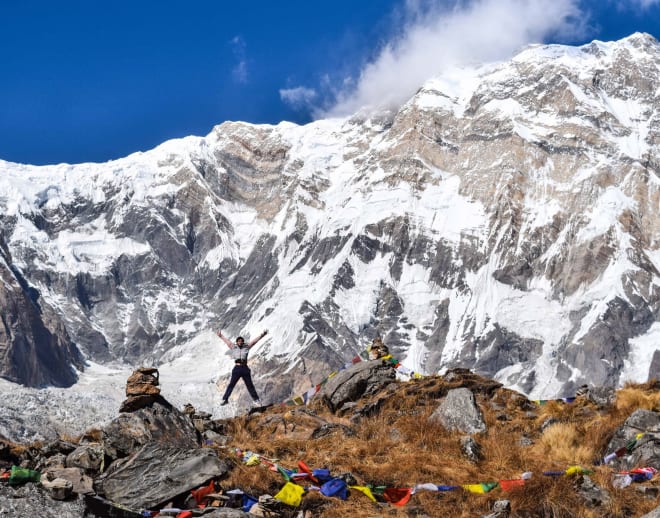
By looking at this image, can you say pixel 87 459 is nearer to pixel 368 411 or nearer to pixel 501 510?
pixel 501 510

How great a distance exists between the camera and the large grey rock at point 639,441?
1772 centimetres

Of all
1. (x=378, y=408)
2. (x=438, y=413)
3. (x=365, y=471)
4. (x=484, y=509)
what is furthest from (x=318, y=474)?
(x=378, y=408)

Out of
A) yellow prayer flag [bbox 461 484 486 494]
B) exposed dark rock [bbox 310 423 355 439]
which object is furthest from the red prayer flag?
exposed dark rock [bbox 310 423 355 439]

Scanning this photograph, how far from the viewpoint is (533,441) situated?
20.4m

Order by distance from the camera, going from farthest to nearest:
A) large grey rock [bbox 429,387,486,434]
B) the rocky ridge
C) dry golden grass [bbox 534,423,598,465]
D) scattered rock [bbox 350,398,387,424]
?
scattered rock [bbox 350,398,387,424]
large grey rock [bbox 429,387,486,434]
dry golden grass [bbox 534,423,598,465]
the rocky ridge

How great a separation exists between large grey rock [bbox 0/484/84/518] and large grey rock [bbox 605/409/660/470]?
11.1m

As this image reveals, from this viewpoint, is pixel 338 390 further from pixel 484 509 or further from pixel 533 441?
pixel 484 509

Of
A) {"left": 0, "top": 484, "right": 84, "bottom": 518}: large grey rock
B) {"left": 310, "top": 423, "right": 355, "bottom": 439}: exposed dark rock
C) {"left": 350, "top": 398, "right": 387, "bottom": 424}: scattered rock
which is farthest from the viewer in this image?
{"left": 350, "top": 398, "right": 387, "bottom": 424}: scattered rock

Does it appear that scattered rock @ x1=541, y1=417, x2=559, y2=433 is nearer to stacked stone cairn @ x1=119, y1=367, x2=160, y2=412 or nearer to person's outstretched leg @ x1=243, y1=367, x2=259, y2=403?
stacked stone cairn @ x1=119, y1=367, x2=160, y2=412

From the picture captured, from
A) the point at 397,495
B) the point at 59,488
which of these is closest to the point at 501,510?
the point at 397,495

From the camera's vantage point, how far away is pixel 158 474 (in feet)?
49.9

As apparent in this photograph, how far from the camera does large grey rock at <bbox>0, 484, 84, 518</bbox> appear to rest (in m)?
13.3

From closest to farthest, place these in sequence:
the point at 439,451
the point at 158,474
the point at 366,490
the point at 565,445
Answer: the point at 158,474 → the point at 366,490 → the point at 439,451 → the point at 565,445

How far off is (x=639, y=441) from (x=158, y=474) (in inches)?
398
